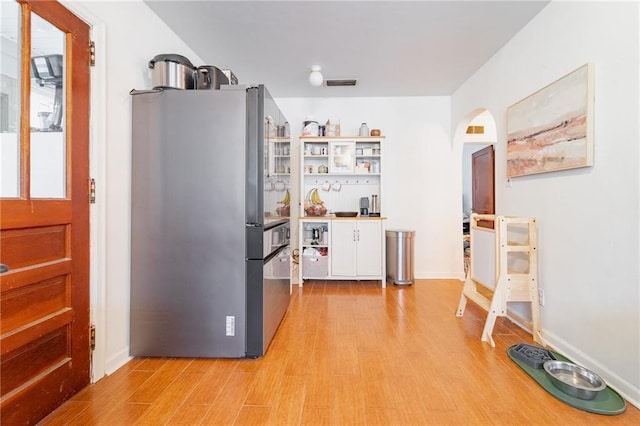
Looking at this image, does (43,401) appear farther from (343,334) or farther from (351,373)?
(343,334)

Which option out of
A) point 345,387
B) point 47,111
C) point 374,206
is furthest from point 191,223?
point 374,206

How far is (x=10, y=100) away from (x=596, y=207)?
10.1 ft

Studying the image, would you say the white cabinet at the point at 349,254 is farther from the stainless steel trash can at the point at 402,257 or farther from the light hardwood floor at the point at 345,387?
the light hardwood floor at the point at 345,387

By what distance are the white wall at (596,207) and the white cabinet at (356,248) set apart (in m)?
1.67

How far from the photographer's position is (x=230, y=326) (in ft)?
6.08

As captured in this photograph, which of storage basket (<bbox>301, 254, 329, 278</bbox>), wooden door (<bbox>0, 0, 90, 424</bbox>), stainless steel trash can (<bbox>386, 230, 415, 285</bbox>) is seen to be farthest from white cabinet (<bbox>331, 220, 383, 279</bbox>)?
wooden door (<bbox>0, 0, 90, 424</bbox>)

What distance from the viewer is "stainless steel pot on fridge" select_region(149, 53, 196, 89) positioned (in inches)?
73.7

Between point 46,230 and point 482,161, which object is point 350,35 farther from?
point 482,161

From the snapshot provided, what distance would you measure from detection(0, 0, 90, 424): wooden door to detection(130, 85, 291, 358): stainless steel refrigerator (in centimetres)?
32

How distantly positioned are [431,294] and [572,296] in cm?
151

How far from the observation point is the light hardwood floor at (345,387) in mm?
1347

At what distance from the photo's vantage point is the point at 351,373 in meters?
1.71

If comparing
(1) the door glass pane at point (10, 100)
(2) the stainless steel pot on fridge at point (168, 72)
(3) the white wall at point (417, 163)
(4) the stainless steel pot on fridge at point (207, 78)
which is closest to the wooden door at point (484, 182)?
(3) the white wall at point (417, 163)

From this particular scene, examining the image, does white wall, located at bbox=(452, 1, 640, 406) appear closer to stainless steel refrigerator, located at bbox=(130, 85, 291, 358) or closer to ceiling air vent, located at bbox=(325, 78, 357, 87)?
ceiling air vent, located at bbox=(325, 78, 357, 87)
